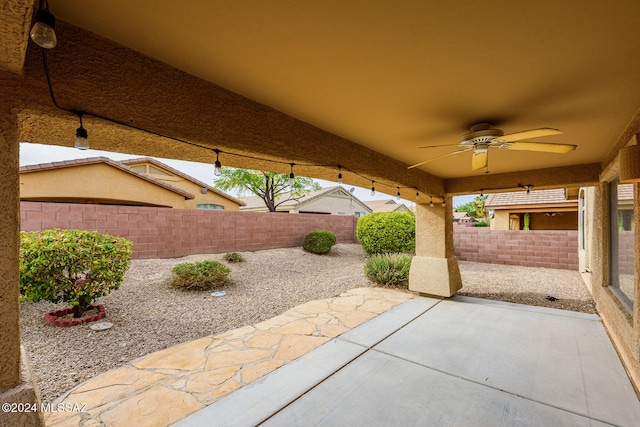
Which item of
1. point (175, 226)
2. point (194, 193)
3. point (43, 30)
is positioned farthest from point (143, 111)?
point (194, 193)

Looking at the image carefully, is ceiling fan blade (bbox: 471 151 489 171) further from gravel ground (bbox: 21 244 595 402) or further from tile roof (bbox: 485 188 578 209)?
tile roof (bbox: 485 188 578 209)

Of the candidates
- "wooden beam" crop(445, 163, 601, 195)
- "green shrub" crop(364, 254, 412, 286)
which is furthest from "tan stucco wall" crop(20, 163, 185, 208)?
"wooden beam" crop(445, 163, 601, 195)

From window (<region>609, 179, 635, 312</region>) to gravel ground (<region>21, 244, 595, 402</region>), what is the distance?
1.25m

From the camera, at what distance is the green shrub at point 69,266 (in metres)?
3.95

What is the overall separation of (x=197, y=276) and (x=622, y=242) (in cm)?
718

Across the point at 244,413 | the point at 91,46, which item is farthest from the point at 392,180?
the point at 91,46

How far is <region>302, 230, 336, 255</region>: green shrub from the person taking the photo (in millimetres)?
11047

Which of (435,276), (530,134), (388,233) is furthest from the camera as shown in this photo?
(388,233)

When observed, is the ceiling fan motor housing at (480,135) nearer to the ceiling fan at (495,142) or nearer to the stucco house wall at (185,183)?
the ceiling fan at (495,142)

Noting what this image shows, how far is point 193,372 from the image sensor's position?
10.3 ft

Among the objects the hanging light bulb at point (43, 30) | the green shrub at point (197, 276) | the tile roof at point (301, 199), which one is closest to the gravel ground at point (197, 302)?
the green shrub at point (197, 276)

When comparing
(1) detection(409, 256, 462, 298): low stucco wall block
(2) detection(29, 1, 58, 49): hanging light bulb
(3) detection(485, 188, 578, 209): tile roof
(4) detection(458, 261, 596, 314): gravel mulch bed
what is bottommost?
(4) detection(458, 261, 596, 314): gravel mulch bed

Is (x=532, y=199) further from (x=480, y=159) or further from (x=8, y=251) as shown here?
(x=8, y=251)

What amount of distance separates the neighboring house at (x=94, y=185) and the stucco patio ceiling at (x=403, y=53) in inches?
388
